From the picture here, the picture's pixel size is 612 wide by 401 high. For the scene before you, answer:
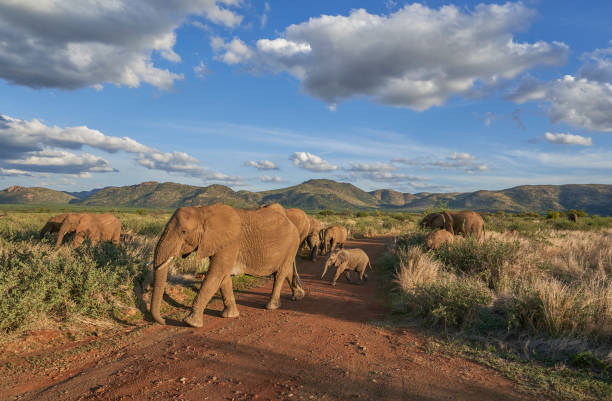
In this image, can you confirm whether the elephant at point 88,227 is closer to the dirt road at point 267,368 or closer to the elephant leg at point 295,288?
the elephant leg at point 295,288

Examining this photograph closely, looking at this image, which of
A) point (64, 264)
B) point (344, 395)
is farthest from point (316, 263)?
point (344, 395)

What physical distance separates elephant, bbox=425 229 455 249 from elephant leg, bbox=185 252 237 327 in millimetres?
7703

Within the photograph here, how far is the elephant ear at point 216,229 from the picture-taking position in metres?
6.09

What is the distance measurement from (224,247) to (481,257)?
25.1 ft

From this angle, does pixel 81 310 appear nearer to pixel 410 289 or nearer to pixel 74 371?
pixel 74 371

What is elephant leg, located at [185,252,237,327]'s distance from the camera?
5.94 m

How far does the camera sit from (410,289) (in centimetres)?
747

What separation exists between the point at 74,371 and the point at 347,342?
386 cm

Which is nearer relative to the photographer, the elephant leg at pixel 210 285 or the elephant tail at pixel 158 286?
the elephant tail at pixel 158 286

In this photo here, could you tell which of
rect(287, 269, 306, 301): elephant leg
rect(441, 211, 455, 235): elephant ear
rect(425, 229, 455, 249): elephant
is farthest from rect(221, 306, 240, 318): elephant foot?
rect(441, 211, 455, 235): elephant ear

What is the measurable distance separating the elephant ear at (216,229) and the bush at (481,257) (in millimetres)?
6343

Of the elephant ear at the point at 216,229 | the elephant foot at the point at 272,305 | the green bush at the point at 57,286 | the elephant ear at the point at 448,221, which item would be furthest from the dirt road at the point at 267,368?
the elephant ear at the point at 448,221

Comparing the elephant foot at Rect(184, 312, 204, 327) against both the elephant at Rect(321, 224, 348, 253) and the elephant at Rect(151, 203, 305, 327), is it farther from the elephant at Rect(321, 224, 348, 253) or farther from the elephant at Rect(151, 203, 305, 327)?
the elephant at Rect(321, 224, 348, 253)

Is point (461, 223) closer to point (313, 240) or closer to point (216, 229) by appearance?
point (313, 240)
